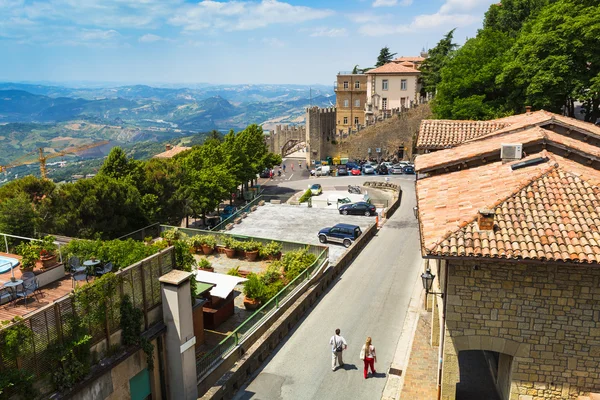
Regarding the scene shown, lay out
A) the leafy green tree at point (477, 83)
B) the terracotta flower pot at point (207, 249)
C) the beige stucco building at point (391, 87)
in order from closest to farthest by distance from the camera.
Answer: the terracotta flower pot at point (207, 249) < the leafy green tree at point (477, 83) < the beige stucco building at point (391, 87)

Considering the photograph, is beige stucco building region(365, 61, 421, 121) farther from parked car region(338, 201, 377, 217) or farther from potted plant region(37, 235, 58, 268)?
potted plant region(37, 235, 58, 268)

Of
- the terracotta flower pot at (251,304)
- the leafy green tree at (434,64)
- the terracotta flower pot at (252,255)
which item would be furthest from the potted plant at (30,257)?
the leafy green tree at (434,64)

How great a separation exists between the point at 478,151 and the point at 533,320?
6989 mm

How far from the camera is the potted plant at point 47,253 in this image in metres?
13.0

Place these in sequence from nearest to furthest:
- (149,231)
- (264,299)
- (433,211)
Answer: (433,211)
(264,299)
(149,231)

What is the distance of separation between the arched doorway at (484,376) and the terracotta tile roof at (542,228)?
10.4 ft

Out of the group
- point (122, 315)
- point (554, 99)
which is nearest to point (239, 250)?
point (122, 315)

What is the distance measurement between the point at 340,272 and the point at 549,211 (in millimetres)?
13143

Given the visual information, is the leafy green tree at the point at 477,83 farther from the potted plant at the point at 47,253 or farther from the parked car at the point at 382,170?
the potted plant at the point at 47,253

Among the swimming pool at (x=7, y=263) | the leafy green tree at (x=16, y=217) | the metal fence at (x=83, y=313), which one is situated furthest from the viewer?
the leafy green tree at (x=16, y=217)

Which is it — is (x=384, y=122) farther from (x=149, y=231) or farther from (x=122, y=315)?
(x=122, y=315)

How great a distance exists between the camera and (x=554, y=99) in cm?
3325

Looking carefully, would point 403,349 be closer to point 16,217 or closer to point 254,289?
point 254,289

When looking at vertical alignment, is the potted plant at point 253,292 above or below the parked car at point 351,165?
above
